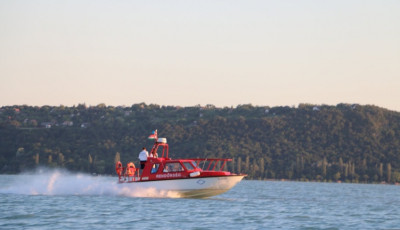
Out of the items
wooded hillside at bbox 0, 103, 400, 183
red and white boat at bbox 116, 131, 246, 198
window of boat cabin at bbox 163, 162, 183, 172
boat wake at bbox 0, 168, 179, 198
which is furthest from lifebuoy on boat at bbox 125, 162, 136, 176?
wooded hillside at bbox 0, 103, 400, 183

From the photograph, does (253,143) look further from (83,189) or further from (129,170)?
(129,170)

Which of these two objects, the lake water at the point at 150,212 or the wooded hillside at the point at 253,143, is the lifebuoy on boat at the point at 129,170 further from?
the wooded hillside at the point at 253,143

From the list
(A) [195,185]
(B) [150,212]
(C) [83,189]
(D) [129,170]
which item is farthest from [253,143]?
(B) [150,212]

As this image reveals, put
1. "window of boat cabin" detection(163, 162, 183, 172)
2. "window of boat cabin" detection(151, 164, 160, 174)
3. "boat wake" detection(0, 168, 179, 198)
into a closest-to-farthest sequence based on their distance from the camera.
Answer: "window of boat cabin" detection(163, 162, 183, 172), "window of boat cabin" detection(151, 164, 160, 174), "boat wake" detection(0, 168, 179, 198)

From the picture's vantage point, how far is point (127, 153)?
152500 mm

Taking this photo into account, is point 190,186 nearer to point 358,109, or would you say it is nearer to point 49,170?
point 49,170

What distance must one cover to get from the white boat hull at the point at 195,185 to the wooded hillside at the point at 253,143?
93.4 metres

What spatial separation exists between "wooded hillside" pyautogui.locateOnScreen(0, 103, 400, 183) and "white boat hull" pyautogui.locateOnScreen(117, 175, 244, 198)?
306 feet

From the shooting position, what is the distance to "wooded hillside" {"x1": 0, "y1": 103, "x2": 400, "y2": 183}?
5802 inches

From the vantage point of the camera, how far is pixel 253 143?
163 metres

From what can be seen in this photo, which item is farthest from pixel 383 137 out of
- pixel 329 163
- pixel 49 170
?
pixel 49 170

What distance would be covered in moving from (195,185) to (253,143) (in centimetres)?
11865

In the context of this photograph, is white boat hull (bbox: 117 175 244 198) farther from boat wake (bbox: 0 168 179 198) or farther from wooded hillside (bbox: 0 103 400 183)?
wooded hillside (bbox: 0 103 400 183)

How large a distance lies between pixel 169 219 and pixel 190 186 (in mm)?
9498
